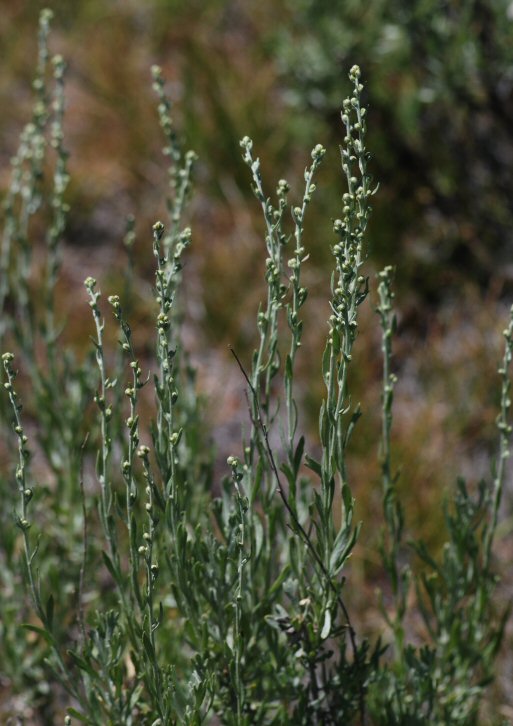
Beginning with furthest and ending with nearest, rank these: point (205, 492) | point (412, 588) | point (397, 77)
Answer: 1. point (397, 77)
2. point (412, 588)
3. point (205, 492)

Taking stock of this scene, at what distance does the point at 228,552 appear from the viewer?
1.84 metres

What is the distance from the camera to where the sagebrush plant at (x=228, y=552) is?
1646 millimetres

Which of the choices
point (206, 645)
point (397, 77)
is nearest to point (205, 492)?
point (206, 645)

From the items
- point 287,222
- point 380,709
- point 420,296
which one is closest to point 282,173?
point 287,222

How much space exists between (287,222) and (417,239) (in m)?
0.53

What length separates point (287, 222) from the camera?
3.77 meters

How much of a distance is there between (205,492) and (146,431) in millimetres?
1195

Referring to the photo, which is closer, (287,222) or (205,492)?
(205,492)

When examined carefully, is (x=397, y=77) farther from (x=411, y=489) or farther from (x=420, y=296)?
(x=411, y=489)

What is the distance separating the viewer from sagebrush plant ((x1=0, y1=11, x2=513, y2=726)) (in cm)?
165

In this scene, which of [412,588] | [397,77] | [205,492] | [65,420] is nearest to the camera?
[205,492]

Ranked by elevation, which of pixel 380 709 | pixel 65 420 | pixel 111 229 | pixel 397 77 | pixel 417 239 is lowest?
pixel 380 709

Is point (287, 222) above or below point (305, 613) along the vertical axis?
above

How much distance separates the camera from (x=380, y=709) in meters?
2.12
